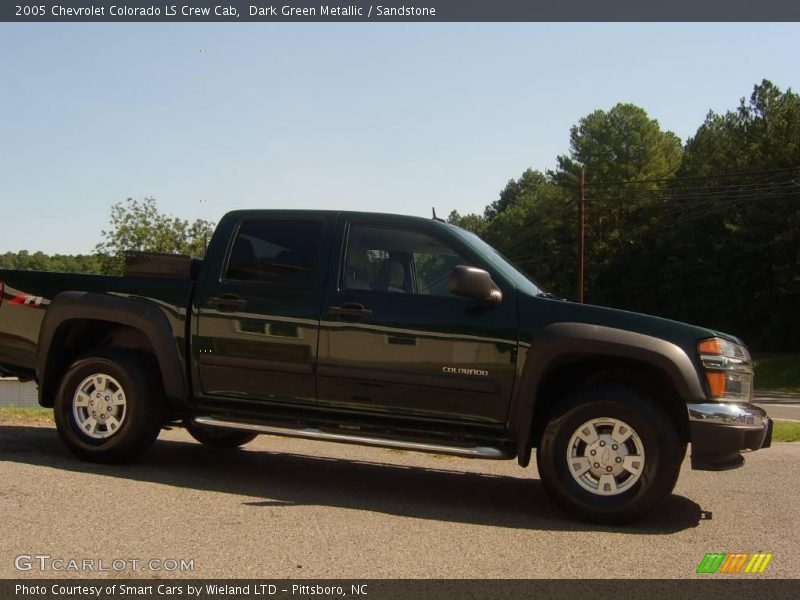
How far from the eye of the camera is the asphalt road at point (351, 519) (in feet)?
14.8

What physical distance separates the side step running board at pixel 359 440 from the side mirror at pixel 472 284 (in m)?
0.99

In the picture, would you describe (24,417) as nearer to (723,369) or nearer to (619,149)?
(723,369)

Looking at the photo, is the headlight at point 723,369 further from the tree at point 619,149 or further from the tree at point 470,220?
the tree at point 470,220

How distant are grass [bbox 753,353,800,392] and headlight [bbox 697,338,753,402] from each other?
34.4 meters

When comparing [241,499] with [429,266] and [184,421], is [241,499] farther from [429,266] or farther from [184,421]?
[429,266]

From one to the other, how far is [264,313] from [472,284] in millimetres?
1574

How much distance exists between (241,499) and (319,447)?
2.68m

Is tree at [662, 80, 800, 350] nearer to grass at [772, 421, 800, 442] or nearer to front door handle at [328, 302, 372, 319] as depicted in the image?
grass at [772, 421, 800, 442]

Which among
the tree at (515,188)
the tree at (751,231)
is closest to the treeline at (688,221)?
the tree at (751,231)

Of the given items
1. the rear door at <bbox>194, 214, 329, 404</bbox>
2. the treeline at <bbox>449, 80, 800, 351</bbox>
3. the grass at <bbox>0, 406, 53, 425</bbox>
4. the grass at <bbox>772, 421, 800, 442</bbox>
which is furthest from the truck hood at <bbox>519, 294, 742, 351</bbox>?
the treeline at <bbox>449, 80, 800, 351</bbox>

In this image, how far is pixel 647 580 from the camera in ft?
14.3

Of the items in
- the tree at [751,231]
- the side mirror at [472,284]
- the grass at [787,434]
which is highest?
the tree at [751,231]

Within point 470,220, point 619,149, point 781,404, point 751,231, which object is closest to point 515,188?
point 470,220

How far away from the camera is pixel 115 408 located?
678 cm
